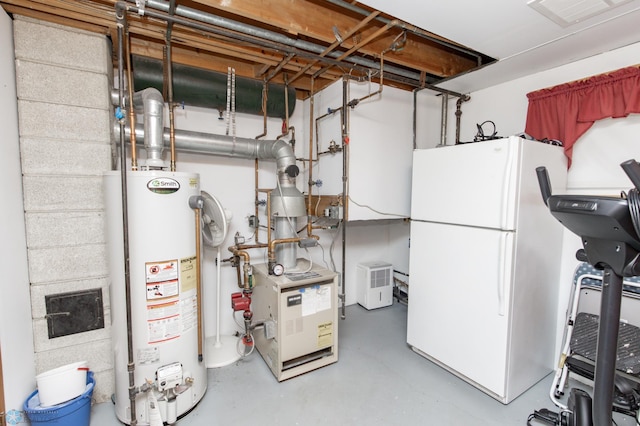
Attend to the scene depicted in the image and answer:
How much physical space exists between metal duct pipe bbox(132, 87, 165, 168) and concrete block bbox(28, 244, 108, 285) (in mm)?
721

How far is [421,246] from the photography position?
A: 8.55 ft

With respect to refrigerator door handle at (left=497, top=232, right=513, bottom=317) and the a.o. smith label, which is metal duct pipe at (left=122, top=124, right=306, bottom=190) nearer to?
the a.o. smith label

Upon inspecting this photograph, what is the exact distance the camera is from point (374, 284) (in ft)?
12.0

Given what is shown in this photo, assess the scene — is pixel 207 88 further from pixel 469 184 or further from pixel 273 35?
pixel 469 184

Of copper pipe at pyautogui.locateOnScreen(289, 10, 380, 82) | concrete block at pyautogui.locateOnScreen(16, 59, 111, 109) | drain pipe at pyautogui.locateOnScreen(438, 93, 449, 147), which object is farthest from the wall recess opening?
drain pipe at pyautogui.locateOnScreen(438, 93, 449, 147)

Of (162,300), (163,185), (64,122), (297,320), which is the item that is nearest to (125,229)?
(163,185)

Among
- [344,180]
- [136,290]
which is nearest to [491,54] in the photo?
[344,180]

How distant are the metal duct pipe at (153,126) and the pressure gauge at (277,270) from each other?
113 centimetres

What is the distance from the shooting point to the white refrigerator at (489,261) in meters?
2.01

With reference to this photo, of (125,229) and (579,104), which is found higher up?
(579,104)

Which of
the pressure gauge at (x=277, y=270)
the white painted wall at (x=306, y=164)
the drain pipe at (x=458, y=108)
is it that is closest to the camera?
the pressure gauge at (x=277, y=270)

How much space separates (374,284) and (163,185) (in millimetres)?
2687

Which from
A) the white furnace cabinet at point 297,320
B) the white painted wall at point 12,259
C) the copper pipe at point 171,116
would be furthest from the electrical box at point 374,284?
the white painted wall at point 12,259

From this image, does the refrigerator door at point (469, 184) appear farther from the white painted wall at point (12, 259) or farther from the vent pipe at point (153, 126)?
the white painted wall at point (12, 259)
